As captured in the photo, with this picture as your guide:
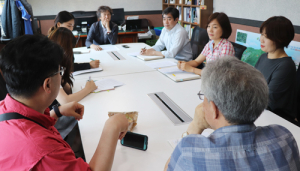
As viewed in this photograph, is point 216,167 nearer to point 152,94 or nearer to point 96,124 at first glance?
point 96,124

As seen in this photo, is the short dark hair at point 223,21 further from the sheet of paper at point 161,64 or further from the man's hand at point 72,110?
the man's hand at point 72,110

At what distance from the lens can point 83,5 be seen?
567 cm

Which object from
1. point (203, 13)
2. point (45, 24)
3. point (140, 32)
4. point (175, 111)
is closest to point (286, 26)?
point (175, 111)

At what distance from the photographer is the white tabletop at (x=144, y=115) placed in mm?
1072

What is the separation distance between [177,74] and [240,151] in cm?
152

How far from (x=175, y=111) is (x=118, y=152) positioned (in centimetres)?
51

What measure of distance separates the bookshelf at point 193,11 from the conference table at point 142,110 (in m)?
2.50

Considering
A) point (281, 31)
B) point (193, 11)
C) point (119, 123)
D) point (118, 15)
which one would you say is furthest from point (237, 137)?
point (118, 15)

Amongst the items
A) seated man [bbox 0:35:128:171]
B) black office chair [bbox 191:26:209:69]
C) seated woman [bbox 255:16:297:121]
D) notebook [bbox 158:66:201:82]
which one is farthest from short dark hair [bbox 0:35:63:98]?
black office chair [bbox 191:26:209:69]

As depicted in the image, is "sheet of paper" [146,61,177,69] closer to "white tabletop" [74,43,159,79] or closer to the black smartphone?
"white tabletop" [74,43,159,79]

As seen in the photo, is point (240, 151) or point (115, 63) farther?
point (115, 63)

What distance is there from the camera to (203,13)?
14.7 feet

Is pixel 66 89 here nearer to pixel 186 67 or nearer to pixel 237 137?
pixel 186 67

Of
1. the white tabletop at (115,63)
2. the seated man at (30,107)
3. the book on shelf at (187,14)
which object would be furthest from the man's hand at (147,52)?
the book on shelf at (187,14)
